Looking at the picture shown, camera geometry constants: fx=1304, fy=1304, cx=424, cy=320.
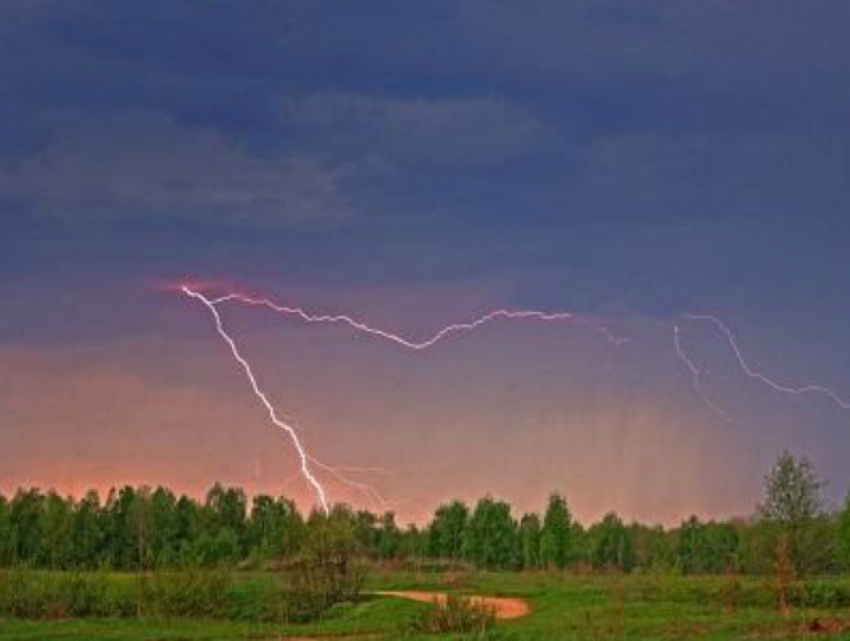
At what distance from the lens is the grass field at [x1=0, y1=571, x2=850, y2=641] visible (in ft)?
117

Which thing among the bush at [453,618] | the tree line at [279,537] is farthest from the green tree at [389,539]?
the bush at [453,618]

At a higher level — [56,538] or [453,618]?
[56,538]

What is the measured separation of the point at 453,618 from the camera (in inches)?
1580

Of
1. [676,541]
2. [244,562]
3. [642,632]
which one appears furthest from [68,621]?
[676,541]

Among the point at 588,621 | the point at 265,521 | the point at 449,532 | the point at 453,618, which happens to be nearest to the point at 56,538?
the point at 265,521

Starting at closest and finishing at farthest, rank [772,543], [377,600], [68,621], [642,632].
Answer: [642,632] < [68,621] < [377,600] < [772,543]

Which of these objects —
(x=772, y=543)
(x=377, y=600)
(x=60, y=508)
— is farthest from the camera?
(x=60, y=508)

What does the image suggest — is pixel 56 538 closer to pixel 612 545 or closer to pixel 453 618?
pixel 612 545

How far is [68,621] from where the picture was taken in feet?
165

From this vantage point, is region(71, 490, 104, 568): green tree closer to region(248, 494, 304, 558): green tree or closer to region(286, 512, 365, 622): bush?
region(248, 494, 304, 558): green tree

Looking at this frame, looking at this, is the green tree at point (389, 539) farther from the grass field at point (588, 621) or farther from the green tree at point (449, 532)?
the grass field at point (588, 621)

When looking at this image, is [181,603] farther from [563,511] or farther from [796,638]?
[563,511]

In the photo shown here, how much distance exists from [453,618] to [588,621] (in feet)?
13.7

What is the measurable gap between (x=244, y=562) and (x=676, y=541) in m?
41.0
